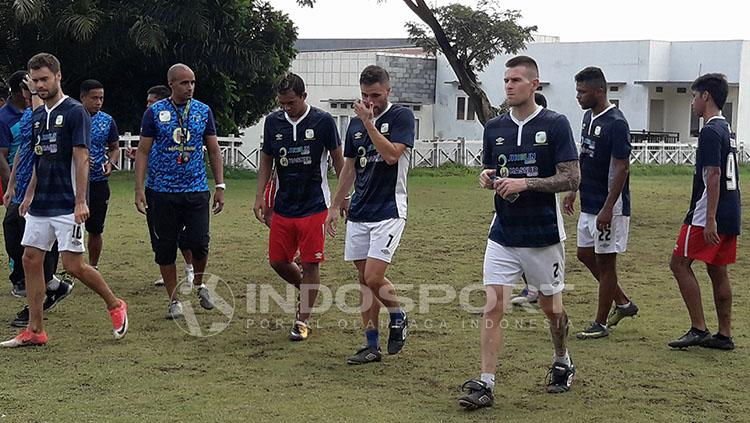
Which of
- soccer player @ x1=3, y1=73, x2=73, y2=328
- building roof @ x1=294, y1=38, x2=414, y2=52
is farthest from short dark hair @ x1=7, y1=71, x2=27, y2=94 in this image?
building roof @ x1=294, y1=38, x2=414, y2=52

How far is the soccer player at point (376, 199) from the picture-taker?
734cm

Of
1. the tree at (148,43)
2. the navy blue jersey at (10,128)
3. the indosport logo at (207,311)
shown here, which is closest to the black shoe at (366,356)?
the indosport logo at (207,311)

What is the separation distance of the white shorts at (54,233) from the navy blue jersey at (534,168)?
127 inches

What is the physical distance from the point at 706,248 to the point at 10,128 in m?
6.40

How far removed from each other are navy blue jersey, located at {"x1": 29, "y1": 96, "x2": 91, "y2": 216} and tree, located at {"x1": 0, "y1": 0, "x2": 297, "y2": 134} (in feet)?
56.9

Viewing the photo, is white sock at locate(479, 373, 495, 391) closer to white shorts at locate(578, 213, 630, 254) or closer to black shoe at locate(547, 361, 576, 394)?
black shoe at locate(547, 361, 576, 394)

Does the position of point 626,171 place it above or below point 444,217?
above

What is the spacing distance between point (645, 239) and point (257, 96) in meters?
19.2

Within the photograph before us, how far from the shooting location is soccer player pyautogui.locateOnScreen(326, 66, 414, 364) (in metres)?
7.34

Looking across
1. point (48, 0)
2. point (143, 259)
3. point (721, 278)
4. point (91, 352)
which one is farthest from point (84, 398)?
point (48, 0)

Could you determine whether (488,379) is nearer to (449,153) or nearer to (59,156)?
(59,156)

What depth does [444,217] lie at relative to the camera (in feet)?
59.1

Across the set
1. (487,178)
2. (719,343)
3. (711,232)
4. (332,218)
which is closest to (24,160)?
(332,218)

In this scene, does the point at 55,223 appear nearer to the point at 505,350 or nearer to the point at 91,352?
the point at 91,352
